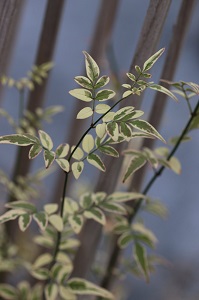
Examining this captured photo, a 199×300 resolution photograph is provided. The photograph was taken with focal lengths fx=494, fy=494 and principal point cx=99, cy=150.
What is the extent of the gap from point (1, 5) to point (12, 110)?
1.59 meters

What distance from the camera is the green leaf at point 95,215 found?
30.5 inches

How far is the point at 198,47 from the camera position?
2.38 metres

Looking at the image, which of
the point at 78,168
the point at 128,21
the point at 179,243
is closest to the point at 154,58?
the point at 78,168

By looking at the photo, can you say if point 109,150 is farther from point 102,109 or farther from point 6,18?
point 6,18

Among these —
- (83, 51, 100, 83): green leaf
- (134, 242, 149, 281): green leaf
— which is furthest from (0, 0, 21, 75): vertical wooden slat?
(134, 242, 149, 281): green leaf

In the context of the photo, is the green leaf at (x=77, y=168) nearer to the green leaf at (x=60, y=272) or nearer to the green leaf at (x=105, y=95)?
the green leaf at (x=105, y=95)

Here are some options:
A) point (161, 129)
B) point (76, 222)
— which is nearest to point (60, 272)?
point (76, 222)

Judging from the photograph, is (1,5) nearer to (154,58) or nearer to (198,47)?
(154,58)

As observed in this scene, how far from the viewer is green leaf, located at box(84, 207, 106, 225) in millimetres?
775

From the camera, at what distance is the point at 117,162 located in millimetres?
869

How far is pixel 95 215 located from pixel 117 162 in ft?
0.41

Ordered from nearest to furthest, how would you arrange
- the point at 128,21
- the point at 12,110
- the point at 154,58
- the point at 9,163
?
the point at 154,58, the point at 9,163, the point at 12,110, the point at 128,21

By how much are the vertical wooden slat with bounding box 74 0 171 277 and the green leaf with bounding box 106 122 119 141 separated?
0.16 m

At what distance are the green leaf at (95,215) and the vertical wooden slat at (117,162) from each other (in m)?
0.10
